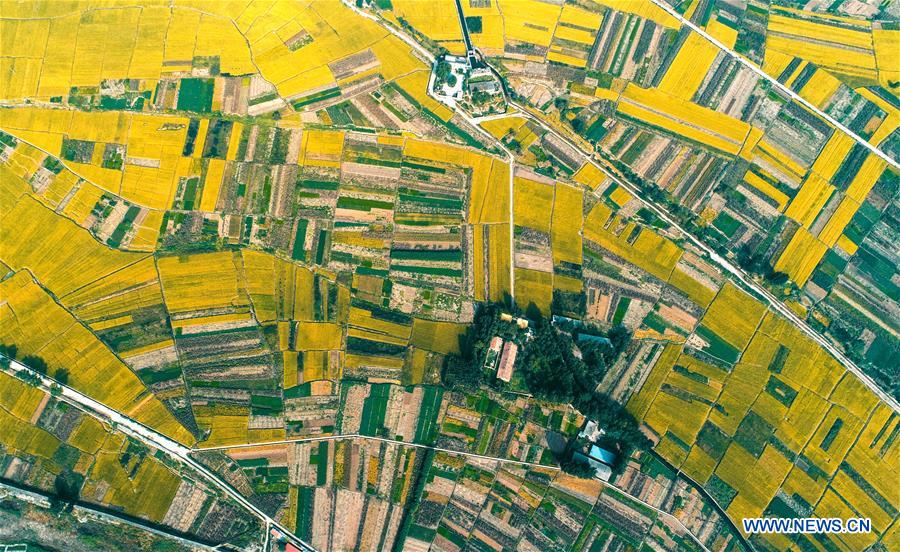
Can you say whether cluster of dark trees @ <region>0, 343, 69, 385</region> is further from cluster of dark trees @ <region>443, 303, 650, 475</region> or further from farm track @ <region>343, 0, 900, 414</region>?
farm track @ <region>343, 0, 900, 414</region>

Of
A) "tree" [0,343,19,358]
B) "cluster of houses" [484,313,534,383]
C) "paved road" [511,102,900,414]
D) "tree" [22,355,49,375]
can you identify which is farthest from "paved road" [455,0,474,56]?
"tree" [0,343,19,358]

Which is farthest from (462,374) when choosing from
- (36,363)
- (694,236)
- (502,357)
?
(36,363)

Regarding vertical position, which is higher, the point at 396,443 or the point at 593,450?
the point at 593,450

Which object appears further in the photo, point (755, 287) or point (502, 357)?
point (755, 287)

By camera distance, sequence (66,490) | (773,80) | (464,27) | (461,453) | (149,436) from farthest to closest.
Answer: (464,27) → (773,80) → (461,453) → (149,436) → (66,490)

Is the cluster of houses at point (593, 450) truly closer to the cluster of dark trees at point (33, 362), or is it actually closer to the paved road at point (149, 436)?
the paved road at point (149, 436)

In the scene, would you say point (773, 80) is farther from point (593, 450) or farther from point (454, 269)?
point (593, 450)

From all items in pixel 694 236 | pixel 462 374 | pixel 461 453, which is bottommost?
pixel 461 453
